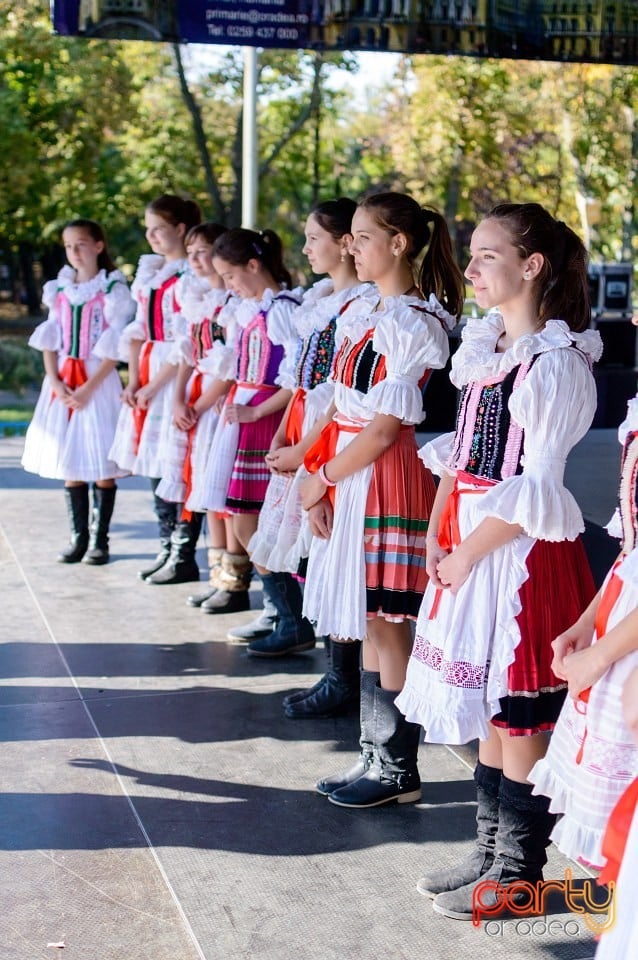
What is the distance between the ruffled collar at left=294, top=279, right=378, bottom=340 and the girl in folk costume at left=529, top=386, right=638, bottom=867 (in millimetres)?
1476

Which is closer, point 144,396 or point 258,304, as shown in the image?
point 258,304

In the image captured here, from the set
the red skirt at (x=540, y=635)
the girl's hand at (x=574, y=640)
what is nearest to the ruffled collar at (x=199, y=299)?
the red skirt at (x=540, y=635)

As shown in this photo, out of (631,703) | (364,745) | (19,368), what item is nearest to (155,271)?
(364,745)

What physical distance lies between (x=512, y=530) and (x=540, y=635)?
0.25m

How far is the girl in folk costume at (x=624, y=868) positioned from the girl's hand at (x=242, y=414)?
113 inches

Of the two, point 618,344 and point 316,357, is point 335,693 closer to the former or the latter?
point 316,357

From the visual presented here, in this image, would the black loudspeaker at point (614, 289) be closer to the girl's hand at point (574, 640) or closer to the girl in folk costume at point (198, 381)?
the girl in folk costume at point (198, 381)

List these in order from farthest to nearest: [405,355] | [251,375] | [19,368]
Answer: [19,368]
[251,375]
[405,355]

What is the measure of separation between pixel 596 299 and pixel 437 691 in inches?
394

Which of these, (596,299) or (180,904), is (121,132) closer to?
(596,299)

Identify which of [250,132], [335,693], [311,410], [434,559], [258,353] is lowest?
[335,693]

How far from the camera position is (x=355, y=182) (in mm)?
24938

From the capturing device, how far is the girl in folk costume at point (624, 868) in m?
1.80

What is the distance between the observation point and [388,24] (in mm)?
6336
